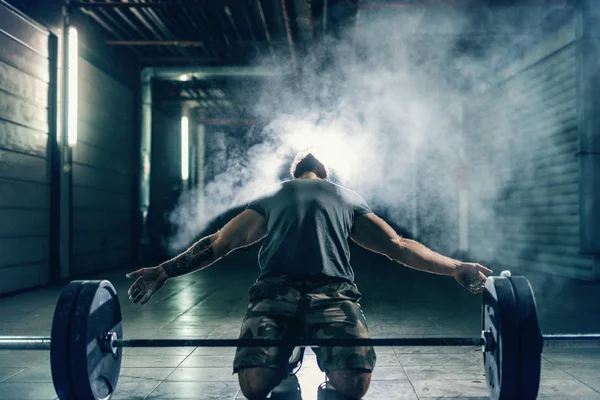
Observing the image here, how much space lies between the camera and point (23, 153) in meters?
7.67

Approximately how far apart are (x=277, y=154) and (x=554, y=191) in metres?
12.4

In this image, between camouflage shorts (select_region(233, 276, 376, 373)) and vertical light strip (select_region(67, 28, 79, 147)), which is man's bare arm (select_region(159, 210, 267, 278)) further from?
vertical light strip (select_region(67, 28, 79, 147))

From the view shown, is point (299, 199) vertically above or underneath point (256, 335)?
above

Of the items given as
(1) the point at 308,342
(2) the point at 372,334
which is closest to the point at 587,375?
(2) the point at 372,334

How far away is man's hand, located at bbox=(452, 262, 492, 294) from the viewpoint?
252 centimetres

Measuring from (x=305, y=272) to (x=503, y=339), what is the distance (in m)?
0.95

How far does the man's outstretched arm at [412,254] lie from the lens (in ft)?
8.35

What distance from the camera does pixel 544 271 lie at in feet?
31.7

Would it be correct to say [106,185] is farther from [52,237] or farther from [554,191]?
[554,191]

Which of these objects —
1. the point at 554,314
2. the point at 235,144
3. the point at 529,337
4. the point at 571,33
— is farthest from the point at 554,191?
the point at 235,144

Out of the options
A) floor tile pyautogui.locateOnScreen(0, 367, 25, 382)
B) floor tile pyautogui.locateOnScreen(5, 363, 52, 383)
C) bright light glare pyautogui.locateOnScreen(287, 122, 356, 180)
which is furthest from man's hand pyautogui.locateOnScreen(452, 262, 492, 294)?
bright light glare pyautogui.locateOnScreen(287, 122, 356, 180)

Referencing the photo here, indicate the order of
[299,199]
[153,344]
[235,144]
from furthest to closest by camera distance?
[235,144]
[299,199]
[153,344]

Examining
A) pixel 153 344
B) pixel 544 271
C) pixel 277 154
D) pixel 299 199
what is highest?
pixel 277 154

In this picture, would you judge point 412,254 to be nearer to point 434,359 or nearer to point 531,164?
point 434,359
